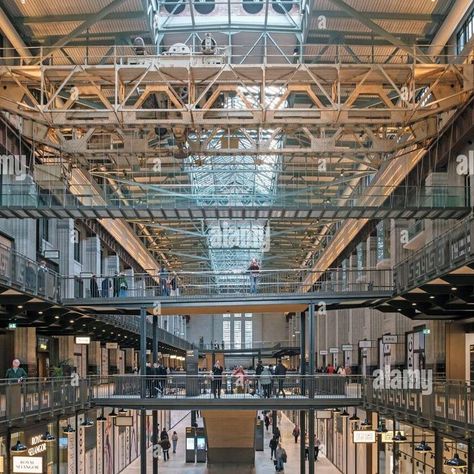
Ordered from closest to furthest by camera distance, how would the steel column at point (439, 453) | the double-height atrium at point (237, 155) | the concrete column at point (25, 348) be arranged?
the steel column at point (439, 453) → the double-height atrium at point (237, 155) → the concrete column at point (25, 348)

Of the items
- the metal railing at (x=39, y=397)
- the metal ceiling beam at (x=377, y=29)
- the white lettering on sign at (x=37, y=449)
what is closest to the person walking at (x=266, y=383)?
the metal railing at (x=39, y=397)

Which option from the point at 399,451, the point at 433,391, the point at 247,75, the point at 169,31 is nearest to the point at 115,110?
the point at 247,75

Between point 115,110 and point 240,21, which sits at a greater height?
point 240,21

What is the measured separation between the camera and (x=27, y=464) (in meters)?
29.9

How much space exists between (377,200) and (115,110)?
12.6 m

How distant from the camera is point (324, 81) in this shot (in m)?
33.6

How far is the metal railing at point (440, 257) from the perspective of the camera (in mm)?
23528

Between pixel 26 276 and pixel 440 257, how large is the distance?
557 inches

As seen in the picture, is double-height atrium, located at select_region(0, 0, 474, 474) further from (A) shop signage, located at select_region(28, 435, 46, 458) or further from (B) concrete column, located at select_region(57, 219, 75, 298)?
(B) concrete column, located at select_region(57, 219, 75, 298)

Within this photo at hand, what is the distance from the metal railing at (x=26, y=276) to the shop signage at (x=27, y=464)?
548 cm

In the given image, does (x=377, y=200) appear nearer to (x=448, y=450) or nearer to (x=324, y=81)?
(x=324, y=81)

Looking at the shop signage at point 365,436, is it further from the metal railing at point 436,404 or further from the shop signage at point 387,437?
the metal railing at point 436,404
